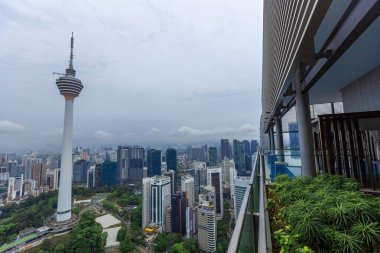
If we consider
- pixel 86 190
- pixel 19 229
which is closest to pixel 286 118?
pixel 19 229

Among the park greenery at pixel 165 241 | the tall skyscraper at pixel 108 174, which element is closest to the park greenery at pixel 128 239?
the park greenery at pixel 165 241

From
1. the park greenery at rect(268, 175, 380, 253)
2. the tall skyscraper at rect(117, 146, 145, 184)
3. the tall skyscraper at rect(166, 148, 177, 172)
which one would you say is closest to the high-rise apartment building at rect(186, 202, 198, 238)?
the park greenery at rect(268, 175, 380, 253)

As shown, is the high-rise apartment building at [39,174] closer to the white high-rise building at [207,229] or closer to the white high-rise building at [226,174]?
the white high-rise building at [226,174]

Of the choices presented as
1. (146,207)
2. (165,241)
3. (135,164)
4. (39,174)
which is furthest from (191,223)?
(39,174)

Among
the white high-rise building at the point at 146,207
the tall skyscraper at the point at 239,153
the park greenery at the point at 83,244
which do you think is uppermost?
the tall skyscraper at the point at 239,153

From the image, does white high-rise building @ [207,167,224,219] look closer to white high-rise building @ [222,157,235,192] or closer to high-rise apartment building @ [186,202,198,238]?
white high-rise building @ [222,157,235,192]

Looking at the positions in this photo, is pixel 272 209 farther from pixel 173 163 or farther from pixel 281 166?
pixel 173 163
